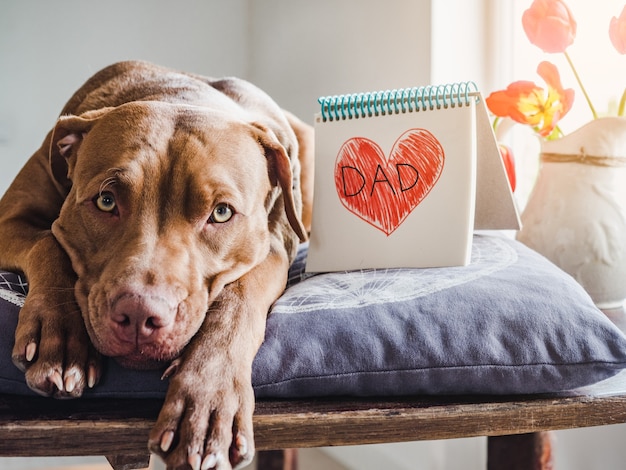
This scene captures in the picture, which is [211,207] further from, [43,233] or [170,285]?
[43,233]

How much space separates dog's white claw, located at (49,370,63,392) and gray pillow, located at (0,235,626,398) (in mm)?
66

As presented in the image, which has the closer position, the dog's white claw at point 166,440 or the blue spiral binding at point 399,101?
the dog's white claw at point 166,440

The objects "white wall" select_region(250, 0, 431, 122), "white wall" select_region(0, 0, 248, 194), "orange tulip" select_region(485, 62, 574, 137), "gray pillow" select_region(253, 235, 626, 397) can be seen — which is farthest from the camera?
"white wall" select_region(0, 0, 248, 194)

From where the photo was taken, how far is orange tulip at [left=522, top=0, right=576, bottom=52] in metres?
1.74

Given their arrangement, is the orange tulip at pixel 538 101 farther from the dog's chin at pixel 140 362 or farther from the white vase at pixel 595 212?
the dog's chin at pixel 140 362

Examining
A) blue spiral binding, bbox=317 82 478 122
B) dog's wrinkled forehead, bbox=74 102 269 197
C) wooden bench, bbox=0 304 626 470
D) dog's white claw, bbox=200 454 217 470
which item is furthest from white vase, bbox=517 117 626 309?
dog's white claw, bbox=200 454 217 470

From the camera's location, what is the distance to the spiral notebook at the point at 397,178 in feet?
4.61

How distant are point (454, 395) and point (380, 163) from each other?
0.51 m

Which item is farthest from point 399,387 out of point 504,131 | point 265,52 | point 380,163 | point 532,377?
point 265,52

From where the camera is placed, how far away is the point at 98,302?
→ 42.7 inches

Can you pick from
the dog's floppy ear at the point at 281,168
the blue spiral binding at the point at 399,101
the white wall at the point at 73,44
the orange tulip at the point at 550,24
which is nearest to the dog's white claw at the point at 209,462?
the dog's floppy ear at the point at 281,168

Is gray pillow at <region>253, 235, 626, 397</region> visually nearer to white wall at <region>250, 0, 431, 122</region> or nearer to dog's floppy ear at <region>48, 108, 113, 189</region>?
dog's floppy ear at <region>48, 108, 113, 189</region>

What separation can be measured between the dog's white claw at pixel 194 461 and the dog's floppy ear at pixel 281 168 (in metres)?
0.64

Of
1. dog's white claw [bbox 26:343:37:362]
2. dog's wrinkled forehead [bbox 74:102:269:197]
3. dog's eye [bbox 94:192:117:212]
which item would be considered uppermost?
dog's wrinkled forehead [bbox 74:102:269:197]
